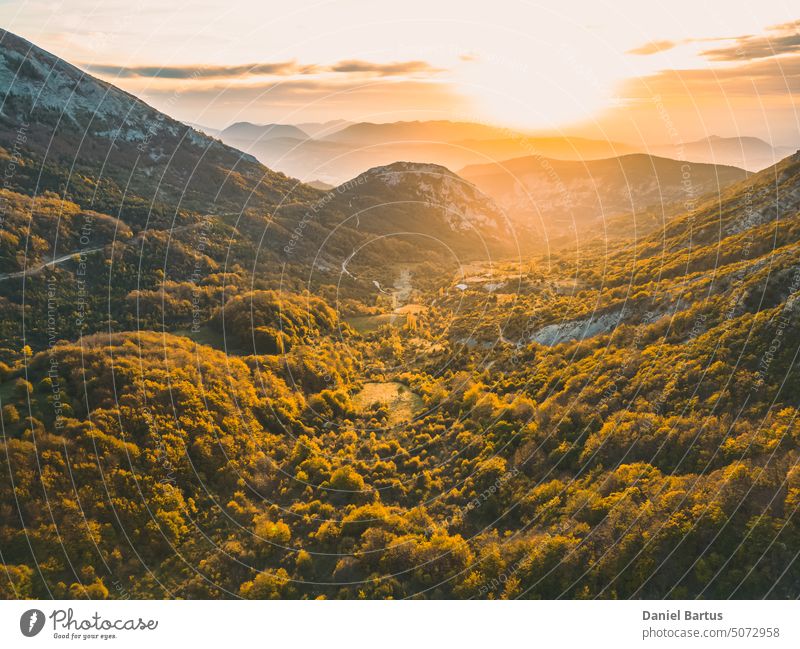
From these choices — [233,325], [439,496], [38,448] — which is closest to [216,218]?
[233,325]

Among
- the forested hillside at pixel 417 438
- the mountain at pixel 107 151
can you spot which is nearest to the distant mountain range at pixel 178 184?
the mountain at pixel 107 151

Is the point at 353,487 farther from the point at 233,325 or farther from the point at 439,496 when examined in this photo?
the point at 233,325
